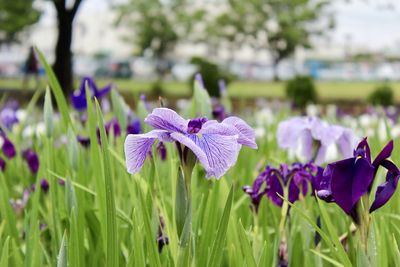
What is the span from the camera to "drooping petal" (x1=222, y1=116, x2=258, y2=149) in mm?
904

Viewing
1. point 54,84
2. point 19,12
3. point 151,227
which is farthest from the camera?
point 19,12

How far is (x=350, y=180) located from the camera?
0.82 metres

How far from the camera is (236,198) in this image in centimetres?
179

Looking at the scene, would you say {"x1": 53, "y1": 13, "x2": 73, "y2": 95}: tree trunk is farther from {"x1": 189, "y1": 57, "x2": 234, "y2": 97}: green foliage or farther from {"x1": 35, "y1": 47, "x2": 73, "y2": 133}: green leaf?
{"x1": 35, "y1": 47, "x2": 73, "y2": 133}: green leaf

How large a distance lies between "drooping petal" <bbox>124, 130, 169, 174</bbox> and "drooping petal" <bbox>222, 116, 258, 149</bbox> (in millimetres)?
111

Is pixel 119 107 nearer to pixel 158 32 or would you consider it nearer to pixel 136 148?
pixel 136 148

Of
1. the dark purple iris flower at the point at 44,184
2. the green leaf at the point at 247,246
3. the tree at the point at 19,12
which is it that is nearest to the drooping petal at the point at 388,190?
the green leaf at the point at 247,246

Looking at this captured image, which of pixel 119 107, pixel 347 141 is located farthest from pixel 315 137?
pixel 119 107

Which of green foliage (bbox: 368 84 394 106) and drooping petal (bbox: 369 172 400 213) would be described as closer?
drooping petal (bbox: 369 172 400 213)

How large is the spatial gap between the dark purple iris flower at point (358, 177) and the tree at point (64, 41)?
12.0 m

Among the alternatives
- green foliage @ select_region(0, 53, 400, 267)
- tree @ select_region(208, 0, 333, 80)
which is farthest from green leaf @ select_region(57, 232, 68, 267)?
tree @ select_region(208, 0, 333, 80)

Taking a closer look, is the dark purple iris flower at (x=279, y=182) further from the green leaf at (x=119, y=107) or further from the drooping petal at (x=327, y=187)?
the green leaf at (x=119, y=107)

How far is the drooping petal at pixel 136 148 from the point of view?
32.9 inches

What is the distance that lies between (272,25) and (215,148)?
4326cm
